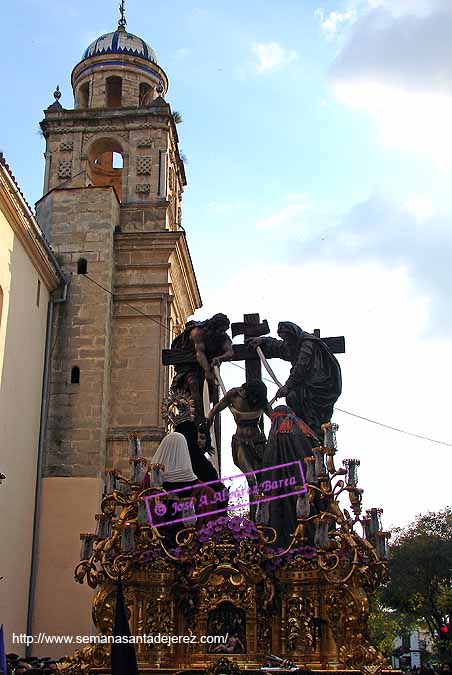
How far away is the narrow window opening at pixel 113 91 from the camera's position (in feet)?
85.9

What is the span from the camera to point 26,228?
19812 mm

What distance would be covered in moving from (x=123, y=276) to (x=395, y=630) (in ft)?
127

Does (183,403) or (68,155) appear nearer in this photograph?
(183,403)

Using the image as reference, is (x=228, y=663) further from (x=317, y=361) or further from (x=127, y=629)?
(x=317, y=361)

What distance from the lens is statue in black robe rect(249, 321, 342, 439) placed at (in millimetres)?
11156

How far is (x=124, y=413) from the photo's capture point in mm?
21359

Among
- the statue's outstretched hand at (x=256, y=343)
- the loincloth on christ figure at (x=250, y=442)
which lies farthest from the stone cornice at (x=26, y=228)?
the loincloth on christ figure at (x=250, y=442)

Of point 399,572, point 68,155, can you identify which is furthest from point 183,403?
point 399,572

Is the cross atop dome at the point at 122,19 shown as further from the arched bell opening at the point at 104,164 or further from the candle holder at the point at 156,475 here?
the candle holder at the point at 156,475

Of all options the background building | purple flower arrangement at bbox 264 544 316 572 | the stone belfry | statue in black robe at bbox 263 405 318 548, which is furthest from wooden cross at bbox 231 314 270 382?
the stone belfry

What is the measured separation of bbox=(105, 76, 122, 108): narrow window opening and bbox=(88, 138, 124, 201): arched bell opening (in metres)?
1.49

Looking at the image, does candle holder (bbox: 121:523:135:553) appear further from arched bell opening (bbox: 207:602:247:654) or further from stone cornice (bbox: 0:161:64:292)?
stone cornice (bbox: 0:161:64:292)

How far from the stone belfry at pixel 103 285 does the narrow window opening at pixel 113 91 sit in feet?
0.12

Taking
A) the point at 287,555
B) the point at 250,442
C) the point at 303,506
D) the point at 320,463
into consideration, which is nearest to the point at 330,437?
the point at 320,463
